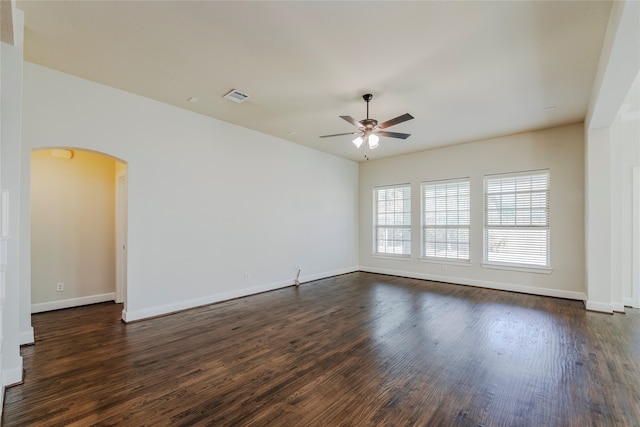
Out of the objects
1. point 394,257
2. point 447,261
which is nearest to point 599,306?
point 447,261

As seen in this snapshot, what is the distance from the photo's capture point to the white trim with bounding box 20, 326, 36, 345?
10.3ft

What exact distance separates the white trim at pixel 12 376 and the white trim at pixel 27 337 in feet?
3.06

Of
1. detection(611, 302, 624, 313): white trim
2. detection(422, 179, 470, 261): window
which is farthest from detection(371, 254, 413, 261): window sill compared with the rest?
detection(611, 302, 624, 313): white trim

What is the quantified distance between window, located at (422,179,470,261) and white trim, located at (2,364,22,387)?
21.9ft

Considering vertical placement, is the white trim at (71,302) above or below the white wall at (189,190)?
below

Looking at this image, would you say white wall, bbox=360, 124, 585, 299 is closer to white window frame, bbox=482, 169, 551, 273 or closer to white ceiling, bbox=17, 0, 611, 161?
white window frame, bbox=482, 169, 551, 273

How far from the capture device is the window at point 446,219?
20.9ft

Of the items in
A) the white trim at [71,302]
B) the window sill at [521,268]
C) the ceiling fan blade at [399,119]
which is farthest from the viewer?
the window sill at [521,268]

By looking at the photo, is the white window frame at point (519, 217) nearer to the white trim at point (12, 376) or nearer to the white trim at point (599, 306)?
the white trim at point (599, 306)

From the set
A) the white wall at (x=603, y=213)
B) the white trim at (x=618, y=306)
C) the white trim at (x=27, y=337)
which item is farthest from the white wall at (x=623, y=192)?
the white trim at (x=27, y=337)

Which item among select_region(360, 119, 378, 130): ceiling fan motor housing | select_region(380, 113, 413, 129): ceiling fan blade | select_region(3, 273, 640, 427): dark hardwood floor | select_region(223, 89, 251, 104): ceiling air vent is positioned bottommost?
select_region(3, 273, 640, 427): dark hardwood floor

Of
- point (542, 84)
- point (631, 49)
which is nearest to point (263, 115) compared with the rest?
point (542, 84)

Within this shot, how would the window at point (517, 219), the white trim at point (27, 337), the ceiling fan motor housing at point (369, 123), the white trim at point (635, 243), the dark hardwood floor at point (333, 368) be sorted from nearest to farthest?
the dark hardwood floor at point (333, 368), the white trim at point (27, 337), the ceiling fan motor housing at point (369, 123), the white trim at point (635, 243), the window at point (517, 219)

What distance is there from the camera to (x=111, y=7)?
2418 mm
